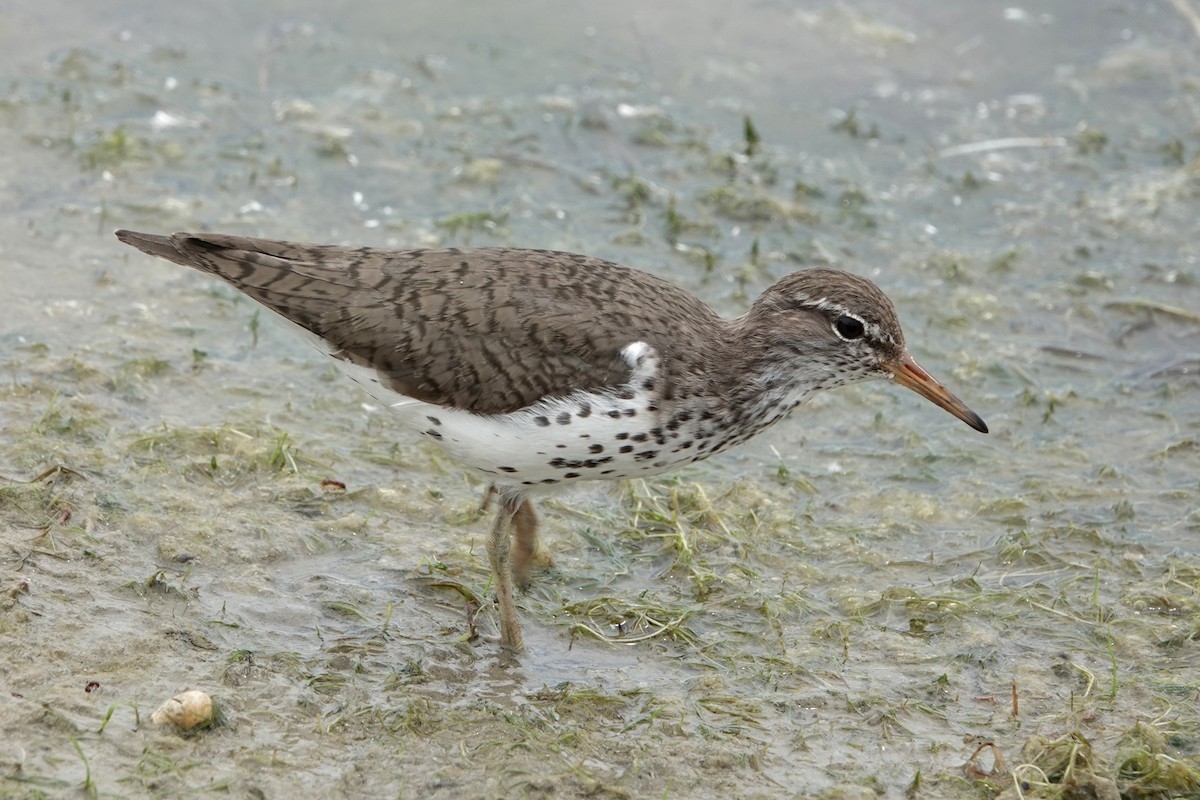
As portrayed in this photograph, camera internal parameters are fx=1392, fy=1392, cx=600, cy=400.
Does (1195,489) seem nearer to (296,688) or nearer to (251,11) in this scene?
(296,688)

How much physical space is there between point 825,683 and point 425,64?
23.8 feet

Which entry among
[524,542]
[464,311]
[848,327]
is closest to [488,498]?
[524,542]

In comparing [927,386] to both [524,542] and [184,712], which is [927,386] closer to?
[524,542]

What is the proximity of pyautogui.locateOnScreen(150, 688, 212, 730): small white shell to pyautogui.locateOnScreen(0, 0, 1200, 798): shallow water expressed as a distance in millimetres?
113

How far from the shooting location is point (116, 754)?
4828 mm

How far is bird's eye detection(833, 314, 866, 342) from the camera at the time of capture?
249 inches

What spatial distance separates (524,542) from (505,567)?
1.15 feet

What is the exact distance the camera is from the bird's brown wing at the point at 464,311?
5.91m

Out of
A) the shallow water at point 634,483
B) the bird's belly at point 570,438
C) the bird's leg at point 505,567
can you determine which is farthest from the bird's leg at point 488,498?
the bird's belly at point 570,438

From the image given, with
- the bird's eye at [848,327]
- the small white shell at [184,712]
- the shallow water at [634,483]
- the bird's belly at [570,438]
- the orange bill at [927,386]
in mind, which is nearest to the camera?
the small white shell at [184,712]

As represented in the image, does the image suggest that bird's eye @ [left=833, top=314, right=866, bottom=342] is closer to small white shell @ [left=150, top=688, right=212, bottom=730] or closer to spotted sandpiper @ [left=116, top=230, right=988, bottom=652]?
spotted sandpiper @ [left=116, top=230, right=988, bottom=652]

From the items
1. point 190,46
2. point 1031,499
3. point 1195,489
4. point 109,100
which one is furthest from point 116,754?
point 190,46

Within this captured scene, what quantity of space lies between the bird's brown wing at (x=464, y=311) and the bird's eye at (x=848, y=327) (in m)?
0.65

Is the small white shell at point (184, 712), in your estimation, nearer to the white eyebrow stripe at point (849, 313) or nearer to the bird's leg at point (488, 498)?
the bird's leg at point (488, 498)
